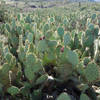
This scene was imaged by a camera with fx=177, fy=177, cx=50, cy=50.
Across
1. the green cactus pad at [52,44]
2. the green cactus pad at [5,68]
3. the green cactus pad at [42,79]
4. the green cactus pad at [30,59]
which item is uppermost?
the green cactus pad at [52,44]

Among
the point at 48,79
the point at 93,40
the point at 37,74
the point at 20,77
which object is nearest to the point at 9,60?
the point at 20,77

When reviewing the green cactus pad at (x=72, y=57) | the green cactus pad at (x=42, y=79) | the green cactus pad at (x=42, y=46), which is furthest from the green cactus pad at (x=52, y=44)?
the green cactus pad at (x=42, y=79)

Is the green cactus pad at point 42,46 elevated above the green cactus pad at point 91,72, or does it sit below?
above

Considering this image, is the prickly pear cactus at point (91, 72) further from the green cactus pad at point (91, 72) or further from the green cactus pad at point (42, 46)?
the green cactus pad at point (42, 46)

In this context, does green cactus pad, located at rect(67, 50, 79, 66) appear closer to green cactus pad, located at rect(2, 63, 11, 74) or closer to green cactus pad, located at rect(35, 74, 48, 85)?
green cactus pad, located at rect(35, 74, 48, 85)

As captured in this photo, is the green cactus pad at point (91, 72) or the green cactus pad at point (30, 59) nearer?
the green cactus pad at point (91, 72)

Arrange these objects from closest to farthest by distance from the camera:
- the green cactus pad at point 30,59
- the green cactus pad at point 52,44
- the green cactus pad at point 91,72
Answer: the green cactus pad at point 91,72
the green cactus pad at point 30,59
the green cactus pad at point 52,44

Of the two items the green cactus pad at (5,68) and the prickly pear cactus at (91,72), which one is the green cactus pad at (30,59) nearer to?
the green cactus pad at (5,68)

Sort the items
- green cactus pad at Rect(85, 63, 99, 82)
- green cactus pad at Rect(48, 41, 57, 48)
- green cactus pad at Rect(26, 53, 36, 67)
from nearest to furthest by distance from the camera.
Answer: green cactus pad at Rect(85, 63, 99, 82) → green cactus pad at Rect(26, 53, 36, 67) → green cactus pad at Rect(48, 41, 57, 48)

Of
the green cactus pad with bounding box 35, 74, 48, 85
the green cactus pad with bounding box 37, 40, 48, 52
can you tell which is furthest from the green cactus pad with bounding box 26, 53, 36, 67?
the green cactus pad with bounding box 37, 40, 48, 52

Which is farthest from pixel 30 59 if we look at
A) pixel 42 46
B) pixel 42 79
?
pixel 42 46

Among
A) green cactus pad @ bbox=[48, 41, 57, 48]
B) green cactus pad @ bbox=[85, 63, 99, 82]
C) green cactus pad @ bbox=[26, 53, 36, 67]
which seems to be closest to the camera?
green cactus pad @ bbox=[85, 63, 99, 82]

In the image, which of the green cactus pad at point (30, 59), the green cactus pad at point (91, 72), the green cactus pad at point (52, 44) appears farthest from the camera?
the green cactus pad at point (52, 44)

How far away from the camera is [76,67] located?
196 cm
